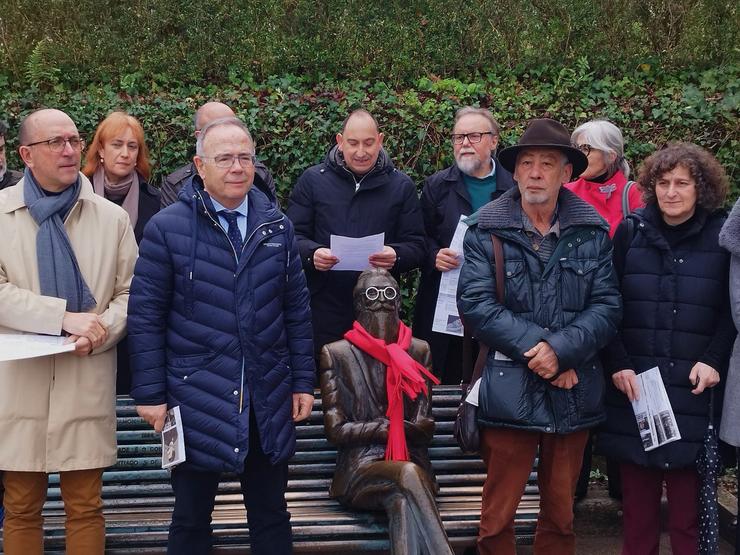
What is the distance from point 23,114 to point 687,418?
235 inches

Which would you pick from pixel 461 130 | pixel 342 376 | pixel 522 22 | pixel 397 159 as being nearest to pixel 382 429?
pixel 342 376

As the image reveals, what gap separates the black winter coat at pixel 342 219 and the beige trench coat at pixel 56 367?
165 centimetres

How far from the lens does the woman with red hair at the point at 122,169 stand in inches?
227

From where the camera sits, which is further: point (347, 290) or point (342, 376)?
point (347, 290)

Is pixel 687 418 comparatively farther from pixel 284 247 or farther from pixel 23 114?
pixel 23 114

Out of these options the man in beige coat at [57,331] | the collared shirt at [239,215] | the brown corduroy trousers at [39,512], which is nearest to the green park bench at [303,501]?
the brown corduroy trousers at [39,512]

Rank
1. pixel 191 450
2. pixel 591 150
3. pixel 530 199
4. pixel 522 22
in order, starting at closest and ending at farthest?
1. pixel 191 450
2. pixel 530 199
3. pixel 591 150
4. pixel 522 22

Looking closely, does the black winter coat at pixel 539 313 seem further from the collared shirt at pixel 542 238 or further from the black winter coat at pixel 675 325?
the black winter coat at pixel 675 325

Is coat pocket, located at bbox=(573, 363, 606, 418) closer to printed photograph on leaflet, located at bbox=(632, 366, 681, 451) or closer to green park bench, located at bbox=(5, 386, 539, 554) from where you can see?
printed photograph on leaflet, located at bbox=(632, 366, 681, 451)

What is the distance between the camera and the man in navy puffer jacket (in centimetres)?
400

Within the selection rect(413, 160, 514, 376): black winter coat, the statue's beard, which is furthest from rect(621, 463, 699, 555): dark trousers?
rect(413, 160, 514, 376): black winter coat

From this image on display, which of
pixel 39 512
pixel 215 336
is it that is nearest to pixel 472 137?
pixel 215 336

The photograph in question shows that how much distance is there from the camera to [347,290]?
18.8 ft

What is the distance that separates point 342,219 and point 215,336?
1889 millimetres
